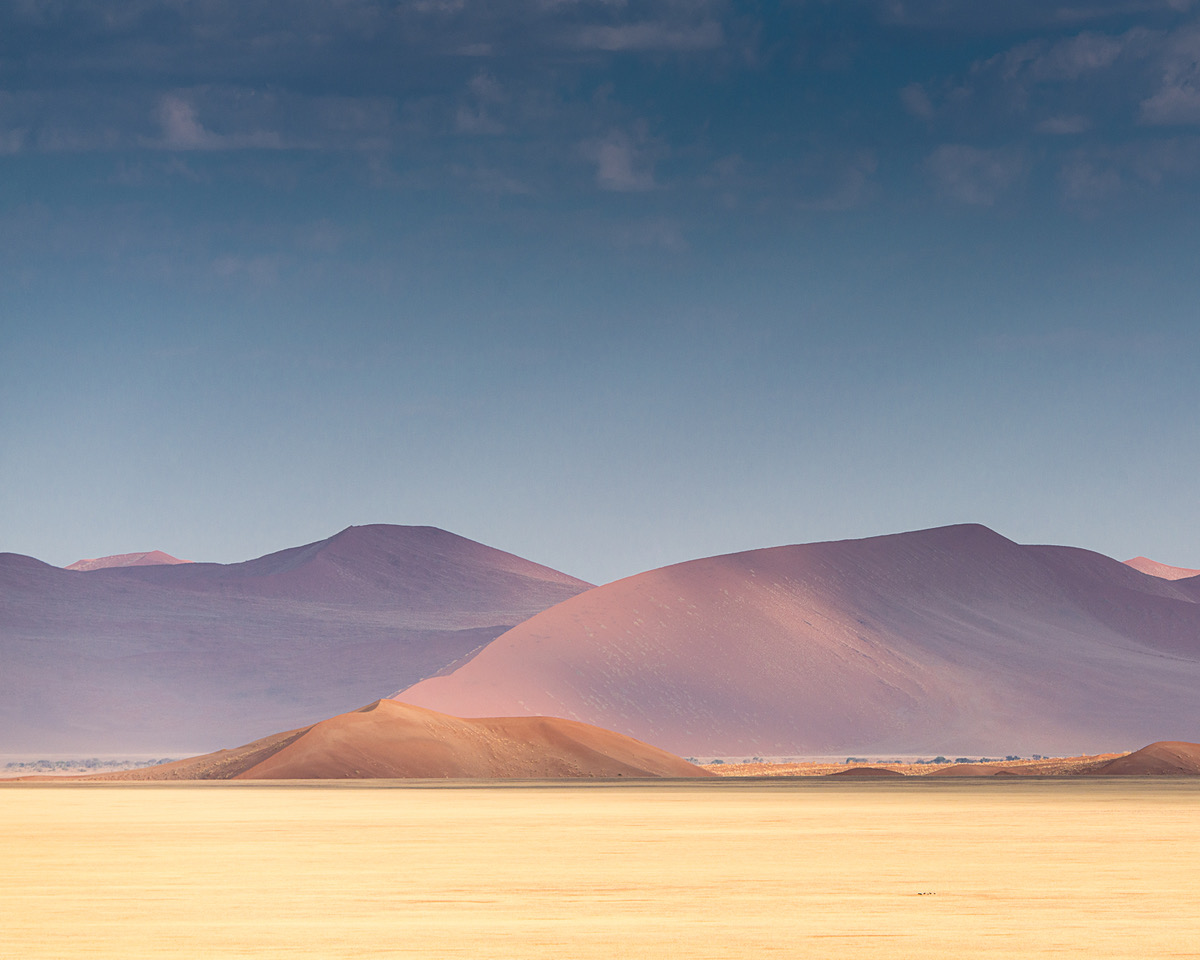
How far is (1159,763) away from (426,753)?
41.8m

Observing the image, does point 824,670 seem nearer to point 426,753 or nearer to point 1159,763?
point 1159,763

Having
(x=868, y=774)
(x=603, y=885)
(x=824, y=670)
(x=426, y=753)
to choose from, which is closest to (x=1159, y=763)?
(x=868, y=774)

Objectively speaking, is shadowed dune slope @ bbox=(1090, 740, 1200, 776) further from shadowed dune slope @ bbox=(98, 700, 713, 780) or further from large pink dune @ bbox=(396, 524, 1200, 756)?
large pink dune @ bbox=(396, 524, 1200, 756)

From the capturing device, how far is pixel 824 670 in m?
178

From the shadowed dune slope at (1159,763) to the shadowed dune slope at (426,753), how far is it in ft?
80.1

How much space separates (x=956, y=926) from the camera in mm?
13977

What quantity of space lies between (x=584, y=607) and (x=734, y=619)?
16.9 meters

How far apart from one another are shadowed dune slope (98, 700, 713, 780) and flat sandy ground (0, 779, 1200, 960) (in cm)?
4736

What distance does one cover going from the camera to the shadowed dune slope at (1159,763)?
9269cm

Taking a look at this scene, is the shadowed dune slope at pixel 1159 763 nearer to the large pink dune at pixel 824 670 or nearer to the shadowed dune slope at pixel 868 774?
the shadowed dune slope at pixel 868 774

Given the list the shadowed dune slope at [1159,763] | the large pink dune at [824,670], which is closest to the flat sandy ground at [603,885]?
the shadowed dune slope at [1159,763]

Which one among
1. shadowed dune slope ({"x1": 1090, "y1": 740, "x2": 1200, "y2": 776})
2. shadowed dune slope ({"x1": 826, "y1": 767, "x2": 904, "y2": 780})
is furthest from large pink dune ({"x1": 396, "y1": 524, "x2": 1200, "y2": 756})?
shadowed dune slope ({"x1": 826, "y1": 767, "x2": 904, "y2": 780})

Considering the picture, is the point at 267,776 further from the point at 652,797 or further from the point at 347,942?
the point at 347,942

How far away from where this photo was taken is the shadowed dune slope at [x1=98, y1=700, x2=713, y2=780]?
88.2 metres
